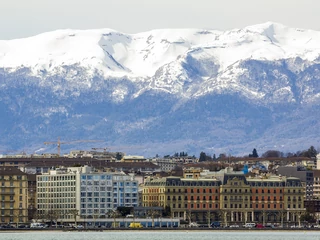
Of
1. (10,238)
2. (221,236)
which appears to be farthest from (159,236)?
(10,238)

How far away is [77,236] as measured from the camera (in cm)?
18762

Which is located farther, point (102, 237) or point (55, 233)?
point (55, 233)

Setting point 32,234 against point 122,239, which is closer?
point 122,239

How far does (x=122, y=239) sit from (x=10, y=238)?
11710 millimetres

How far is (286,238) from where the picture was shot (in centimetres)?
18825

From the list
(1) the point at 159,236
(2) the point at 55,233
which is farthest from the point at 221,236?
(2) the point at 55,233

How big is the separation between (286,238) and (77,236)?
2215 centimetres

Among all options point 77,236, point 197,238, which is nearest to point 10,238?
point 77,236

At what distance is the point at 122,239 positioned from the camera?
181125 mm

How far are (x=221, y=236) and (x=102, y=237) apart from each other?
15.7 m

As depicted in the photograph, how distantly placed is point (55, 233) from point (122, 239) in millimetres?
20017

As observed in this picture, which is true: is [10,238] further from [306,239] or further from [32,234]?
[306,239]

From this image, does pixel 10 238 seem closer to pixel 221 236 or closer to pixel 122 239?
pixel 122 239

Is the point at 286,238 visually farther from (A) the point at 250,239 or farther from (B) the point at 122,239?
(B) the point at 122,239
